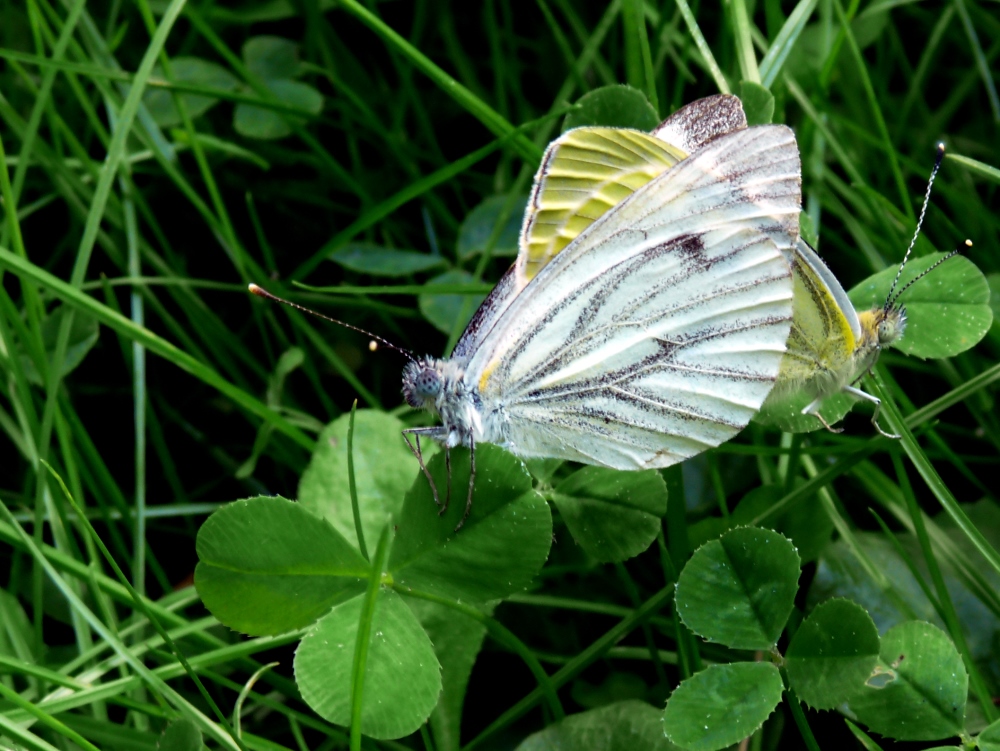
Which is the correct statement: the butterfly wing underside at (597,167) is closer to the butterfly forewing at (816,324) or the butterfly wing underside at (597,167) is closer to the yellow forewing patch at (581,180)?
the yellow forewing patch at (581,180)

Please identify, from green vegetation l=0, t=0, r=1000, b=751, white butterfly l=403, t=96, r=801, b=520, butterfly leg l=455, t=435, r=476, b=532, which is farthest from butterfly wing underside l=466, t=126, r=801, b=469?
butterfly leg l=455, t=435, r=476, b=532

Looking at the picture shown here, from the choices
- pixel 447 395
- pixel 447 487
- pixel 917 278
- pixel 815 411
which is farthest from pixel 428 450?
pixel 917 278

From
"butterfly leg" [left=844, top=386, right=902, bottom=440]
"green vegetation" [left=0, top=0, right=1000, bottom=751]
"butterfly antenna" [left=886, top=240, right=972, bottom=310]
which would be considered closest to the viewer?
"green vegetation" [left=0, top=0, right=1000, bottom=751]

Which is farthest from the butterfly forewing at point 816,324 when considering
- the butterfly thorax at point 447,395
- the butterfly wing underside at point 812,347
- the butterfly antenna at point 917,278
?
the butterfly thorax at point 447,395

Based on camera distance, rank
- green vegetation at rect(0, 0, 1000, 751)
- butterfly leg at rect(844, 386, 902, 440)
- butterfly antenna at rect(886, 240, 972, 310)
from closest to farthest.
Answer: green vegetation at rect(0, 0, 1000, 751)
butterfly leg at rect(844, 386, 902, 440)
butterfly antenna at rect(886, 240, 972, 310)

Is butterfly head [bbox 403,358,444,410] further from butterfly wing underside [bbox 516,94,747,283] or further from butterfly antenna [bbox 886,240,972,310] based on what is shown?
butterfly antenna [bbox 886,240,972,310]

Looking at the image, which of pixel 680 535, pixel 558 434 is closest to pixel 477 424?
pixel 558 434

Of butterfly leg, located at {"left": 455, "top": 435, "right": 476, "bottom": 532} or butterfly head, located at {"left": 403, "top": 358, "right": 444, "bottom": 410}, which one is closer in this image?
butterfly leg, located at {"left": 455, "top": 435, "right": 476, "bottom": 532}
